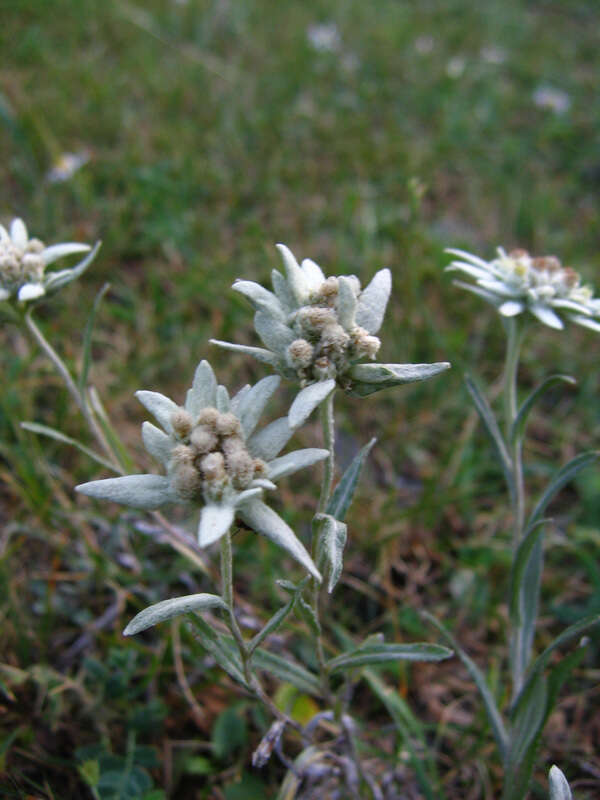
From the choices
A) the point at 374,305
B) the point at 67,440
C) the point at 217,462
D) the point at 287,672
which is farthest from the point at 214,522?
the point at 67,440

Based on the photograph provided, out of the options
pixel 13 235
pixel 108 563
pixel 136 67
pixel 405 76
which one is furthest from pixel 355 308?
pixel 405 76

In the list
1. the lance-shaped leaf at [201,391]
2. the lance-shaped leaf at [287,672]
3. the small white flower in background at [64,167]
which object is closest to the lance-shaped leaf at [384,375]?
the lance-shaped leaf at [201,391]

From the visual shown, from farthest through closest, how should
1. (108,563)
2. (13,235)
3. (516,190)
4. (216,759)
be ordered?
(516,190) < (108,563) < (13,235) < (216,759)

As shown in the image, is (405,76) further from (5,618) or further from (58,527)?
(5,618)

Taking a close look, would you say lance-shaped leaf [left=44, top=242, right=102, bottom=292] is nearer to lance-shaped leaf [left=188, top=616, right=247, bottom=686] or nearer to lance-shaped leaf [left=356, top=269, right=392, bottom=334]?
lance-shaped leaf [left=356, top=269, right=392, bottom=334]

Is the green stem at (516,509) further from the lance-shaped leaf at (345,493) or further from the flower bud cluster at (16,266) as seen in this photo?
the flower bud cluster at (16,266)

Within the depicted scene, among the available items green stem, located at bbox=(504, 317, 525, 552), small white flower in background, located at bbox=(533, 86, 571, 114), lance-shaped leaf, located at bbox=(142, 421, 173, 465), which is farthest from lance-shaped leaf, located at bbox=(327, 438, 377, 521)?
small white flower in background, located at bbox=(533, 86, 571, 114)

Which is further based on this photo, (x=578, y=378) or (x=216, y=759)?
(x=578, y=378)
